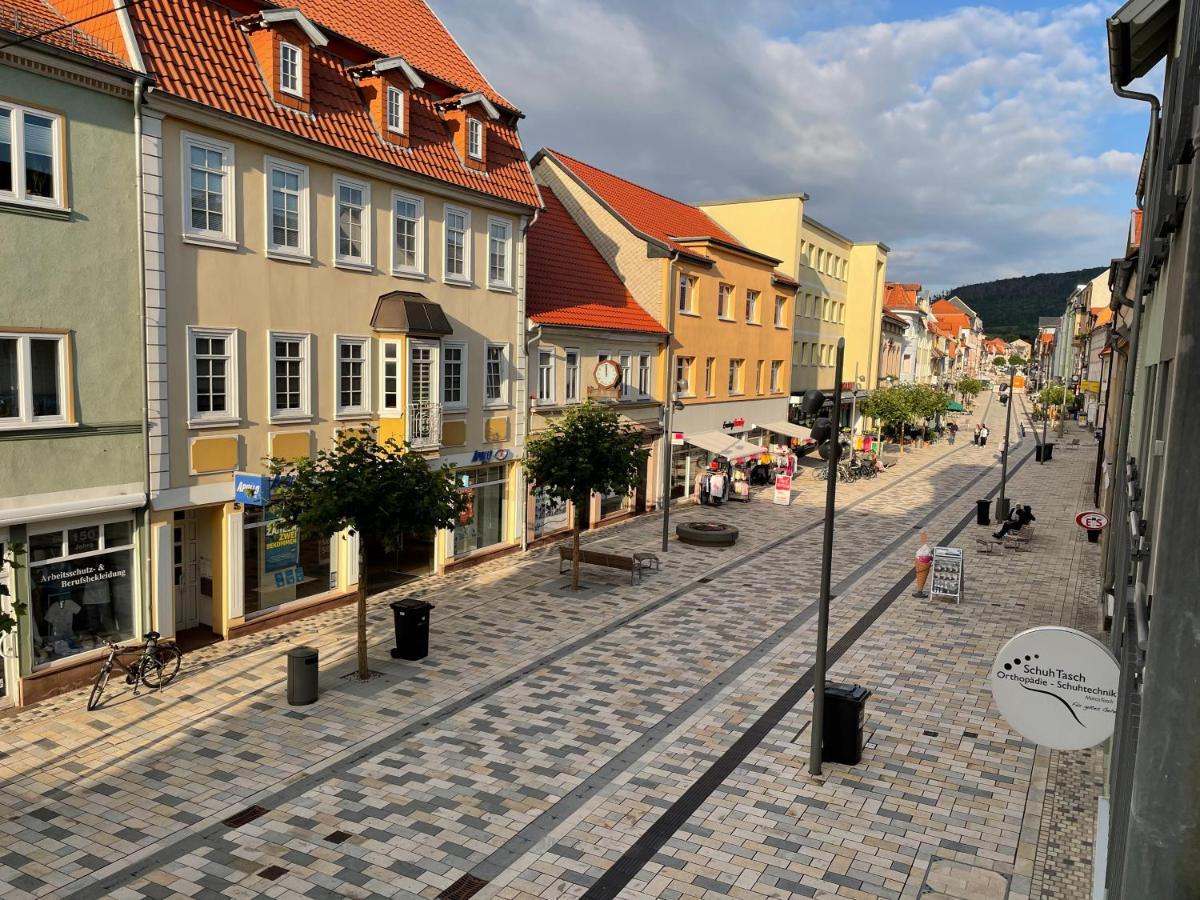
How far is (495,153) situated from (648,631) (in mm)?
12835

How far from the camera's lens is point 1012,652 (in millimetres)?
6738

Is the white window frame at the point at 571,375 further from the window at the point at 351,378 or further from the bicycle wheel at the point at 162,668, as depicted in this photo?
the bicycle wheel at the point at 162,668

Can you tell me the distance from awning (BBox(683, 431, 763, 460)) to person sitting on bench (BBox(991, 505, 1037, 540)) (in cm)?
927

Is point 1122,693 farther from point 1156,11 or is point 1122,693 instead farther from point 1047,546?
point 1047,546

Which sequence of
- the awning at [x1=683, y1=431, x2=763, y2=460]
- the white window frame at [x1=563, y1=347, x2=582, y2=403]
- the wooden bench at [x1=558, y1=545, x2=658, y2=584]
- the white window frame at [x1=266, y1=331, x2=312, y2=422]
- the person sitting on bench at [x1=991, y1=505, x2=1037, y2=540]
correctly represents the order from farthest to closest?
the awning at [x1=683, y1=431, x2=763, y2=460], the person sitting on bench at [x1=991, y1=505, x2=1037, y2=540], the white window frame at [x1=563, y1=347, x2=582, y2=403], the wooden bench at [x1=558, y1=545, x2=658, y2=584], the white window frame at [x1=266, y1=331, x2=312, y2=422]

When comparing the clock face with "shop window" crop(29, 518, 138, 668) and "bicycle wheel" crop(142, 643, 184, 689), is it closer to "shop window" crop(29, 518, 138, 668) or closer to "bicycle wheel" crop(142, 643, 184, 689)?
"shop window" crop(29, 518, 138, 668)

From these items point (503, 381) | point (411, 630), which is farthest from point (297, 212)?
point (411, 630)

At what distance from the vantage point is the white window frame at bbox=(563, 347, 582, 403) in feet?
86.1

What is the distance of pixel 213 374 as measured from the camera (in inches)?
619

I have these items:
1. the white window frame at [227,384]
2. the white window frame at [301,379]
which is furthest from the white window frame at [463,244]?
the white window frame at [227,384]

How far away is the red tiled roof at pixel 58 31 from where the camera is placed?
12281 mm

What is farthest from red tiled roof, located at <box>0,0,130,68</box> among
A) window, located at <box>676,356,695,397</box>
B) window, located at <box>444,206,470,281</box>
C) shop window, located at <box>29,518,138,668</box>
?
window, located at <box>676,356,695,397</box>

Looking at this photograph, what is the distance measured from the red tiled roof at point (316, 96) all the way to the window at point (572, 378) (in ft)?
16.5

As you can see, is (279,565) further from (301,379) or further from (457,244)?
(457,244)
